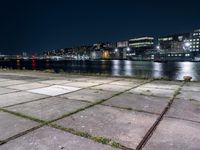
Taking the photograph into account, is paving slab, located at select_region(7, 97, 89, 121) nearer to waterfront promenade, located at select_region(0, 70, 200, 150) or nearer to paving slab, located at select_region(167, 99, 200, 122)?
waterfront promenade, located at select_region(0, 70, 200, 150)

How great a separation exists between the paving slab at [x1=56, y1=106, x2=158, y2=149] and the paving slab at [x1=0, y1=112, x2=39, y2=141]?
0.68 meters

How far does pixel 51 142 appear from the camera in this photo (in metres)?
A: 3.46

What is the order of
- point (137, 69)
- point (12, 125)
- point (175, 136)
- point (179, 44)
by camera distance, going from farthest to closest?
point (179, 44)
point (137, 69)
point (12, 125)
point (175, 136)

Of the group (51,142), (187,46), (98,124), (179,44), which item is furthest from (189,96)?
(179,44)

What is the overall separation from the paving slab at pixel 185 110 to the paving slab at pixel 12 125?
11.4ft

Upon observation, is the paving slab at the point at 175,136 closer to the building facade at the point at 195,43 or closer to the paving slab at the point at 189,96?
the paving slab at the point at 189,96

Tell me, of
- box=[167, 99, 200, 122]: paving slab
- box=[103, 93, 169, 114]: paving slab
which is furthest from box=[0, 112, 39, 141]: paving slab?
box=[167, 99, 200, 122]: paving slab

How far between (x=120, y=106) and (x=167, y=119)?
1580mm

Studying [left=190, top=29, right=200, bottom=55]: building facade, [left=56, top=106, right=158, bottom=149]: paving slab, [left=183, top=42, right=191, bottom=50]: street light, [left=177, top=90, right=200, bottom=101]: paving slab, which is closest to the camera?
[left=56, top=106, right=158, bottom=149]: paving slab

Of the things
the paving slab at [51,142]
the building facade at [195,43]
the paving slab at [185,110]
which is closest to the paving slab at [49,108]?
the paving slab at [51,142]

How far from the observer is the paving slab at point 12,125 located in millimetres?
3812

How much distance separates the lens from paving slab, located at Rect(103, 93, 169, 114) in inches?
224

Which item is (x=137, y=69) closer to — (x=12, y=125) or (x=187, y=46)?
(x=12, y=125)

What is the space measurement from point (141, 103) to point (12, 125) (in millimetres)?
3854
